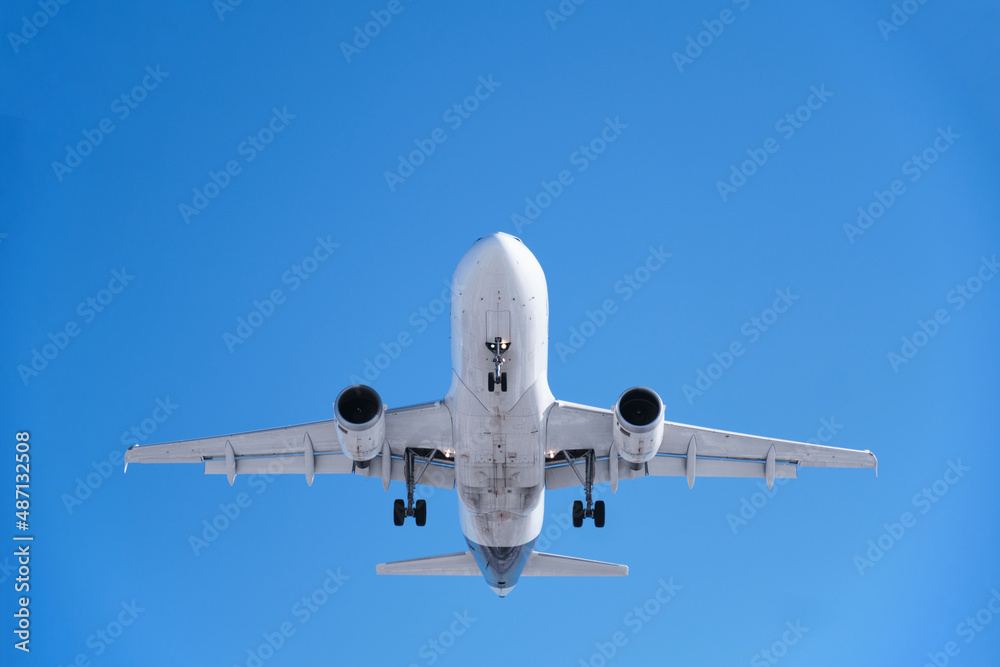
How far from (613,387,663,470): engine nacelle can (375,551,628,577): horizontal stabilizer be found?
6801mm

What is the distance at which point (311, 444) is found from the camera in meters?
25.9

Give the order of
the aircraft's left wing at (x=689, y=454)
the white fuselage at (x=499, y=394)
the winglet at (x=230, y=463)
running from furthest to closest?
the winglet at (x=230, y=463) → the aircraft's left wing at (x=689, y=454) → the white fuselage at (x=499, y=394)

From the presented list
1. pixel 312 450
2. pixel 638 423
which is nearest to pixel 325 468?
pixel 312 450

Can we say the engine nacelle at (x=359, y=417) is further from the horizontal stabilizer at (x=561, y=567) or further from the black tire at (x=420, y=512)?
the horizontal stabilizer at (x=561, y=567)

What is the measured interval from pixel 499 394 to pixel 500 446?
176 centimetres

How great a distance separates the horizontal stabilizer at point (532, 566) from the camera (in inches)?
1113

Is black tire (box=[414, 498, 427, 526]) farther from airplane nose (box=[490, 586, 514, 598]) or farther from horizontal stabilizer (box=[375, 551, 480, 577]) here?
airplane nose (box=[490, 586, 514, 598])

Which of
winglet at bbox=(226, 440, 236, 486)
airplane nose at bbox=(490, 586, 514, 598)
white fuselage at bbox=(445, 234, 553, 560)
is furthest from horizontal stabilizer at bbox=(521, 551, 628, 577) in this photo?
winglet at bbox=(226, 440, 236, 486)

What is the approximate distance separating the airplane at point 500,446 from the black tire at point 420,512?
34mm

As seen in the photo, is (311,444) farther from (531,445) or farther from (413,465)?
(531,445)

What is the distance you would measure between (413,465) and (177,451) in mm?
6644

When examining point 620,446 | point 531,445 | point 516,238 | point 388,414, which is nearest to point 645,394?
point 620,446

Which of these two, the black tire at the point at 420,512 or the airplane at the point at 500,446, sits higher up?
the airplane at the point at 500,446

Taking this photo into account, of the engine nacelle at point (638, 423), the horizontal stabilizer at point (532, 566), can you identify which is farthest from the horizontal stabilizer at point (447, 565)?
the engine nacelle at point (638, 423)
